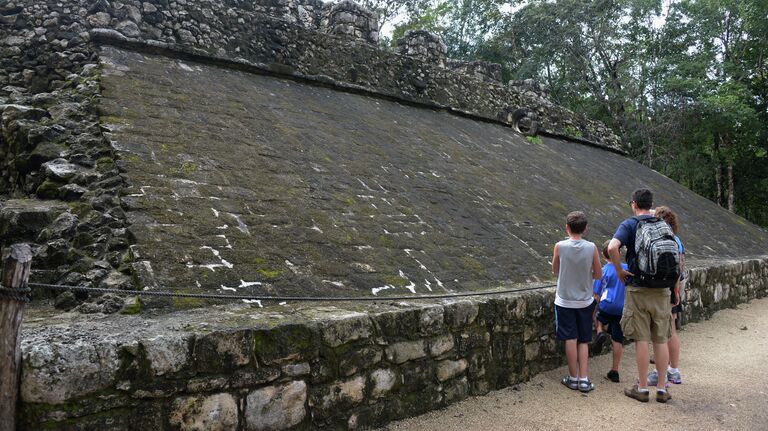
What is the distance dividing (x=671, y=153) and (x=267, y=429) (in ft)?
75.0

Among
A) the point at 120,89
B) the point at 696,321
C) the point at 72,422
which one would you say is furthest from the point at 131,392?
the point at 696,321

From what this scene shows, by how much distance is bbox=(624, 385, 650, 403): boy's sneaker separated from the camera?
442cm

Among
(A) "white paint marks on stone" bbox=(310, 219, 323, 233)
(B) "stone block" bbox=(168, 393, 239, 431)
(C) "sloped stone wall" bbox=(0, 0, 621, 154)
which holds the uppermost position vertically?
(C) "sloped stone wall" bbox=(0, 0, 621, 154)

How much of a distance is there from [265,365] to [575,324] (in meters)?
2.81

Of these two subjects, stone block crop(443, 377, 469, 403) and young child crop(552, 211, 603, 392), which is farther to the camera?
young child crop(552, 211, 603, 392)

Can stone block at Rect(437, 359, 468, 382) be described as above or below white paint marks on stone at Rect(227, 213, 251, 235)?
below

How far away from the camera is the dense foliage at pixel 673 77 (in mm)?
20516

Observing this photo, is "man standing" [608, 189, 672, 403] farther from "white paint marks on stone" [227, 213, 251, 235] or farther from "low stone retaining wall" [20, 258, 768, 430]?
"white paint marks on stone" [227, 213, 251, 235]

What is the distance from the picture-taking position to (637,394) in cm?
446

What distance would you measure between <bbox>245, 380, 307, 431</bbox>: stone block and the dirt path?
700 millimetres

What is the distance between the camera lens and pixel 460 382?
13.3 ft

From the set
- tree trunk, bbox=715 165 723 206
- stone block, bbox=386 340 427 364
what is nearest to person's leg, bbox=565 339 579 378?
stone block, bbox=386 340 427 364

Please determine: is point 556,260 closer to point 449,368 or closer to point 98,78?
point 449,368

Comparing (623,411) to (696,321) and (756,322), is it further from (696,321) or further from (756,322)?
(756,322)
